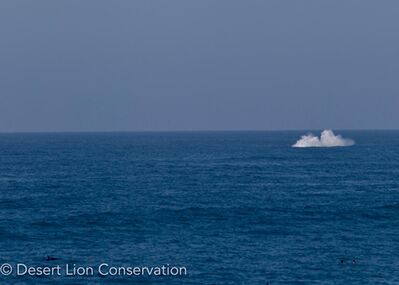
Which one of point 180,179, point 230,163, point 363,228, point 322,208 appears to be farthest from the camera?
point 230,163

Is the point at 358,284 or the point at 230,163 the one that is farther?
the point at 230,163

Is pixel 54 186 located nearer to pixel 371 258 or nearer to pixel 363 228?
pixel 363 228

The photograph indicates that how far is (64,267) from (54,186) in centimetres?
5502

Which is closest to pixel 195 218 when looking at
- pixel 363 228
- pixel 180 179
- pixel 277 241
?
pixel 277 241

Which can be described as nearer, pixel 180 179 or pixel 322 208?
pixel 322 208

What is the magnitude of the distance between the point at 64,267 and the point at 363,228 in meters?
33.9

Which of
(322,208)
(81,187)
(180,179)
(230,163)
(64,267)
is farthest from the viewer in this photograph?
(230,163)

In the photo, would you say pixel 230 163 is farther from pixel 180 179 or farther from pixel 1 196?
pixel 1 196

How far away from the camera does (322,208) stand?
275 ft

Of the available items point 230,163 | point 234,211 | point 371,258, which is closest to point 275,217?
point 234,211

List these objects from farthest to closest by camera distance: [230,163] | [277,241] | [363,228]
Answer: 1. [230,163]
2. [363,228]
3. [277,241]

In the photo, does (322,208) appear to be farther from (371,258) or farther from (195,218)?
(371,258)

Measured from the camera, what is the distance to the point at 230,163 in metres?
164

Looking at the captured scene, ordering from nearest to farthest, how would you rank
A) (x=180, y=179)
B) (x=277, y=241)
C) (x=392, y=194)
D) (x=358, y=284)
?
(x=358, y=284) < (x=277, y=241) < (x=392, y=194) < (x=180, y=179)
